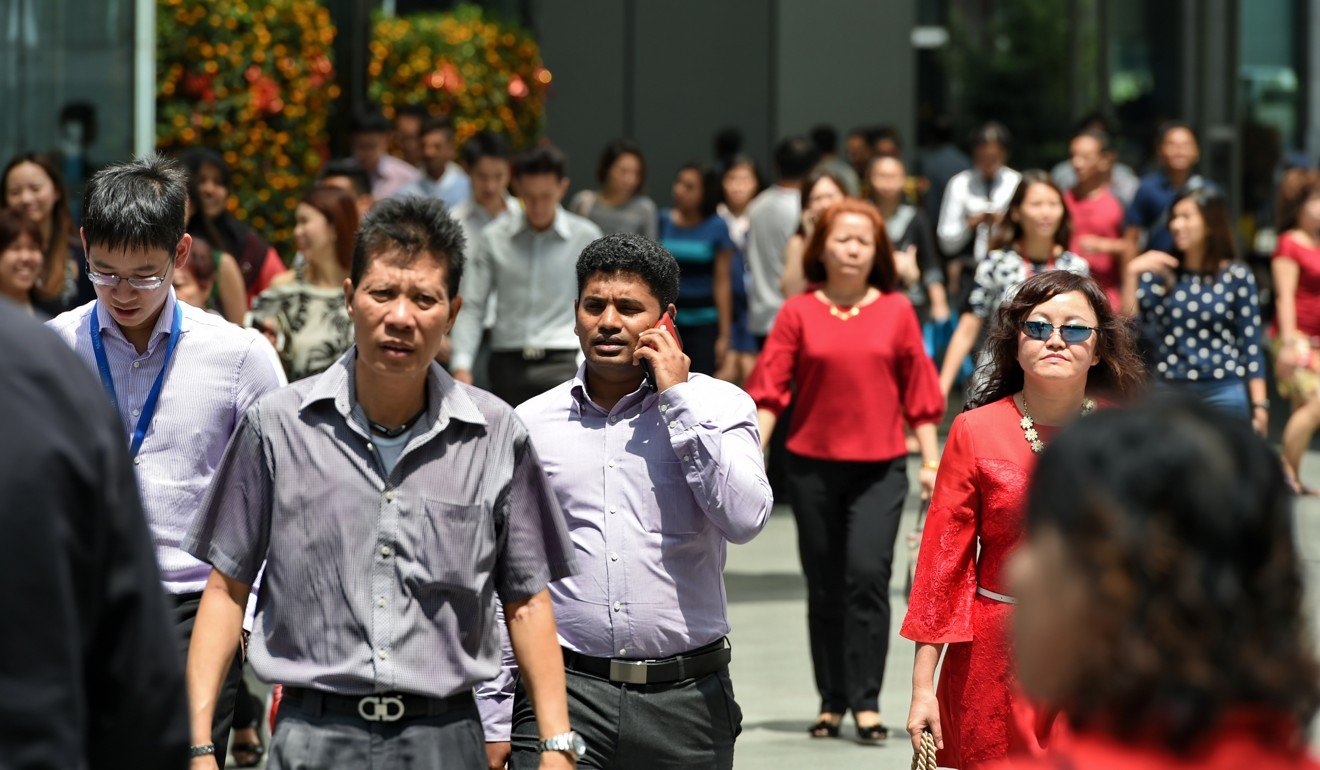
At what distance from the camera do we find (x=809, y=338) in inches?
302

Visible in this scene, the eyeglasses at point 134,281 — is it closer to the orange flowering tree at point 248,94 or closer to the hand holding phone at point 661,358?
the hand holding phone at point 661,358

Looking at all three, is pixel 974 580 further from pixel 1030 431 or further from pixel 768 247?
pixel 768 247

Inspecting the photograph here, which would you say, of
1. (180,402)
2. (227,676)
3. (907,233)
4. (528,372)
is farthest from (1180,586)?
(907,233)

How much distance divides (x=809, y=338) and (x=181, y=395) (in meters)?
3.30

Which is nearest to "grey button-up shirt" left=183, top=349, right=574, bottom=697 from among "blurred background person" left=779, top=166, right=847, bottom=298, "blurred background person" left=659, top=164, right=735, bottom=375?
"blurred background person" left=779, top=166, right=847, bottom=298

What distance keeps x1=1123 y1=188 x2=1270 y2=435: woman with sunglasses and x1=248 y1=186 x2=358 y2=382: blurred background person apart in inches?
158

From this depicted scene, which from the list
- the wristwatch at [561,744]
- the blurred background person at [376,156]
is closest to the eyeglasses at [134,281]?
the wristwatch at [561,744]

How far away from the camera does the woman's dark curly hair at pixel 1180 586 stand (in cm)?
207

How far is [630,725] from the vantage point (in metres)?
4.52

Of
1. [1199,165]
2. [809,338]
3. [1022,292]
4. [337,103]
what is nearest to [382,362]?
[1022,292]

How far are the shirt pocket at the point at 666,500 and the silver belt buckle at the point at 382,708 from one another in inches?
43.6

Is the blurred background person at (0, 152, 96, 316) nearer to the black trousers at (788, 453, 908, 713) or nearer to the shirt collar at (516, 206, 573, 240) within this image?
the shirt collar at (516, 206, 573, 240)

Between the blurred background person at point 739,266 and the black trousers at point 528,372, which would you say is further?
the blurred background person at point 739,266

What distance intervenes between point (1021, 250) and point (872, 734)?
2.64 metres
